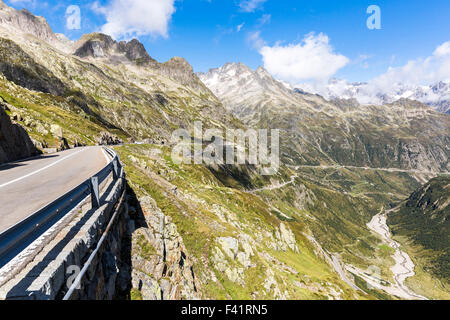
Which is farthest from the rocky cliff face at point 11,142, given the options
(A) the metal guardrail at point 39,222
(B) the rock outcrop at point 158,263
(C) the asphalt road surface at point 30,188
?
(A) the metal guardrail at point 39,222

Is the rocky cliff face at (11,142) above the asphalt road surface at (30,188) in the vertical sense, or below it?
above

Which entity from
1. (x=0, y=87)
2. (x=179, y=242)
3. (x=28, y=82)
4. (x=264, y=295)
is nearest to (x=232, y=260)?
(x=264, y=295)

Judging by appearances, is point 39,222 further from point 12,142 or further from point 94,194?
point 12,142

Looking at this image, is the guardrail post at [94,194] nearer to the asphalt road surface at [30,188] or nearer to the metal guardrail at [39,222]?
the metal guardrail at [39,222]

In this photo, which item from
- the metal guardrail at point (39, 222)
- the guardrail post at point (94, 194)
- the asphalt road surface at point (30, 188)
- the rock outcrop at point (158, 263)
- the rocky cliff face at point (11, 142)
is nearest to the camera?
the metal guardrail at point (39, 222)

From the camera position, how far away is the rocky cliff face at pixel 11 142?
28703 millimetres

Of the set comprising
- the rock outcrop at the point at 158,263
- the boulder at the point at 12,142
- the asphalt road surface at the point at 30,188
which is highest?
the boulder at the point at 12,142

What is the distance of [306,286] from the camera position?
65.8 m

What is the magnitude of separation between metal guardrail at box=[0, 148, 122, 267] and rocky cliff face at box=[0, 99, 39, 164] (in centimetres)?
2409

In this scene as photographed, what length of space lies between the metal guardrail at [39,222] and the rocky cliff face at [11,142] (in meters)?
24.1

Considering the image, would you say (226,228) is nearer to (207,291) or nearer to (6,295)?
(207,291)

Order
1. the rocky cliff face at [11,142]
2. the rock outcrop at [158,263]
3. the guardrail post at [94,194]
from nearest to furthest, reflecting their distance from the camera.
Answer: the guardrail post at [94,194]
the rock outcrop at [158,263]
the rocky cliff face at [11,142]

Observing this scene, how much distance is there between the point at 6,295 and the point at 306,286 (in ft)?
239

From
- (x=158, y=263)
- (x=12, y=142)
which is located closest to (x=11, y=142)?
(x=12, y=142)
